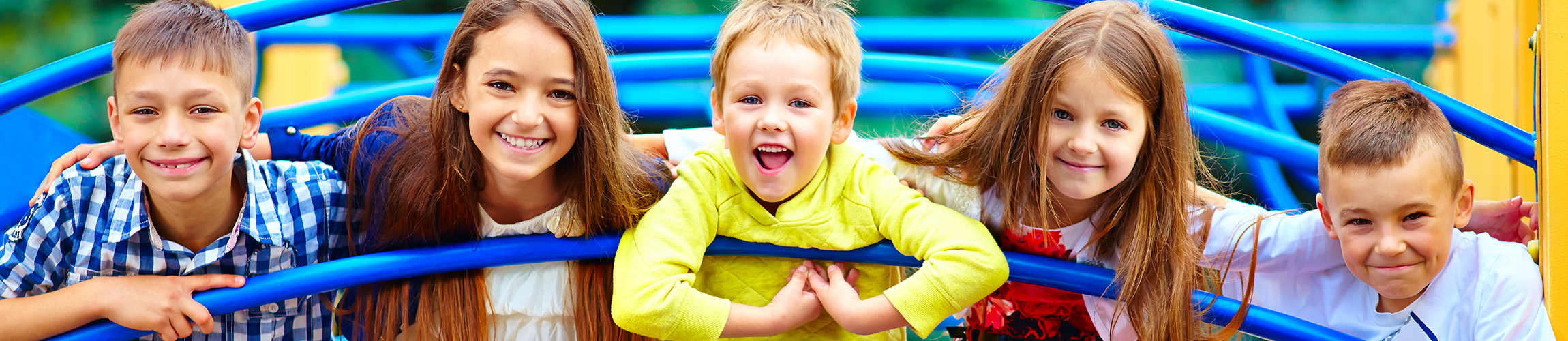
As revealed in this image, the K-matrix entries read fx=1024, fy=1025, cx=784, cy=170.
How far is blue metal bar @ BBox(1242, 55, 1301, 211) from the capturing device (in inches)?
83.4

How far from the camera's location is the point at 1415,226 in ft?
3.26

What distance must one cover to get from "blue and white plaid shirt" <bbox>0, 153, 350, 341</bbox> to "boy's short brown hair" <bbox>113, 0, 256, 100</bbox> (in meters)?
0.12

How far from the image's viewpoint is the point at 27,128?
60.2 inches

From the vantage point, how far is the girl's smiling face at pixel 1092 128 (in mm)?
945

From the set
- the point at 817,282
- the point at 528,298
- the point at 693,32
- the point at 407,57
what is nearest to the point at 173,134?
the point at 528,298

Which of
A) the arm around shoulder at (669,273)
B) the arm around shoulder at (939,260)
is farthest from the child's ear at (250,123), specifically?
the arm around shoulder at (939,260)

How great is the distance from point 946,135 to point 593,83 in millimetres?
388

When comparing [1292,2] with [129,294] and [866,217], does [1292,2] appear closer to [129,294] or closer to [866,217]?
[866,217]

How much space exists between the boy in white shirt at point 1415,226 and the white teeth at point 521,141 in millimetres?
783

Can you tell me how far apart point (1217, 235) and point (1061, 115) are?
1.01 feet

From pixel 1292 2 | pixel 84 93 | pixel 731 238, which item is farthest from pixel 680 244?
pixel 1292 2

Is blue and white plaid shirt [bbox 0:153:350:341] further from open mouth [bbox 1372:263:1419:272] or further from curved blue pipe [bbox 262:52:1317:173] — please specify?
open mouth [bbox 1372:263:1419:272]

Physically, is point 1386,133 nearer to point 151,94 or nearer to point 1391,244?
point 1391,244

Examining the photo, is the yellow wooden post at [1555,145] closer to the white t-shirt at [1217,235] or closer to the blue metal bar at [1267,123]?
the white t-shirt at [1217,235]
